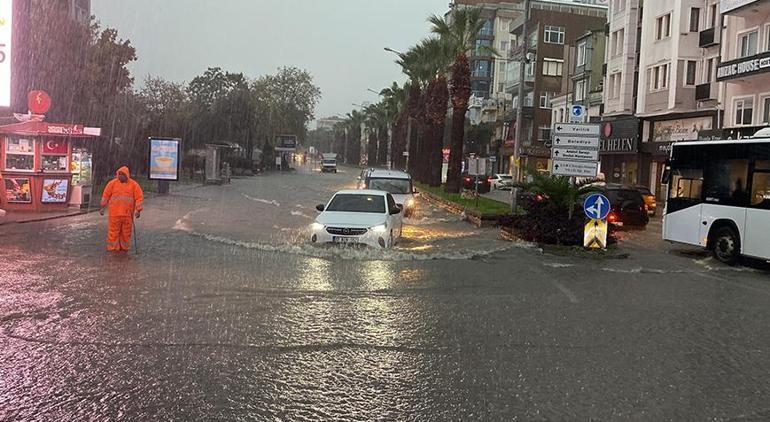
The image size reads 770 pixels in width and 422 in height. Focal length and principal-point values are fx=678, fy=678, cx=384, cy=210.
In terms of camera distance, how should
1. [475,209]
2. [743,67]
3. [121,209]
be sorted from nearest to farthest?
[121,209] → [475,209] → [743,67]

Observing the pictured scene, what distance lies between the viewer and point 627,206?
22641 millimetres

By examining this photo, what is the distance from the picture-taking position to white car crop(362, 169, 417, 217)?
21906 millimetres

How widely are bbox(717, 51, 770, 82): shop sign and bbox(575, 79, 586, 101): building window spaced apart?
2331 cm

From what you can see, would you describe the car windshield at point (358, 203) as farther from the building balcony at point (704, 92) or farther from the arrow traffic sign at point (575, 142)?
the building balcony at point (704, 92)

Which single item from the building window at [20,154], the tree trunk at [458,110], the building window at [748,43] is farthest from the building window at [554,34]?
the building window at [20,154]

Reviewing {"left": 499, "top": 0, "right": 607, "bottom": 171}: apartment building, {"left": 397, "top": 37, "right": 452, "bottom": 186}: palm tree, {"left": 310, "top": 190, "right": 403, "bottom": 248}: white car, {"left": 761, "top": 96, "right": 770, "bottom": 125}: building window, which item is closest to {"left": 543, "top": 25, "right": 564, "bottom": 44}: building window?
{"left": 499, "top": 0, "right": 607, "bottom": 171}: apartment building

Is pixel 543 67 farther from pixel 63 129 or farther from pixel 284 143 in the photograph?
pixel 63 129

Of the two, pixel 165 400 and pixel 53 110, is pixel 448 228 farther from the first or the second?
pixel 53 110

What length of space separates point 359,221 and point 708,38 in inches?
1220

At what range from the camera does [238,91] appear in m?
74.3

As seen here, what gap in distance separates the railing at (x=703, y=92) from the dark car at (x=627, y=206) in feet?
56.2

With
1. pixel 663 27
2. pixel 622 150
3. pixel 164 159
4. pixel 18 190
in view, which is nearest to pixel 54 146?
pixel 18 190

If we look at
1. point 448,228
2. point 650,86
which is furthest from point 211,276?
point 650,86

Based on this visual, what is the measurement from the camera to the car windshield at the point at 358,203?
14.8m
